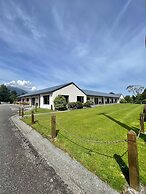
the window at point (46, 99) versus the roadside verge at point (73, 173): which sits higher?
the window at point (46, 99)

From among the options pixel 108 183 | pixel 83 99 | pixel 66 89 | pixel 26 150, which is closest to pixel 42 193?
pixel 108 183

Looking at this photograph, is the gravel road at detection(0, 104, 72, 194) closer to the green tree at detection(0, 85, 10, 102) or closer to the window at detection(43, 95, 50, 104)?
the window at detection(43, 95, 50, 104)

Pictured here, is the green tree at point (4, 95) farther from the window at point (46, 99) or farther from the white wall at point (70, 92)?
the white wall at point (70, 92)

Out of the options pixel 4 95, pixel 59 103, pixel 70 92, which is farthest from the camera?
pixel 4 95

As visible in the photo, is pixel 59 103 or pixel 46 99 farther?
pixel 46 99

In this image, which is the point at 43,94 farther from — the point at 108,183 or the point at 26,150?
the point at 108,183

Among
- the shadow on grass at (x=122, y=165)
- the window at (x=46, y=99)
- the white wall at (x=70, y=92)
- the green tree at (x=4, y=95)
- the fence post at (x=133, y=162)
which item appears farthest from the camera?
the green tree at (x=4, y=95)

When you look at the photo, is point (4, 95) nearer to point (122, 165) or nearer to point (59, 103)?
point (59, 103)

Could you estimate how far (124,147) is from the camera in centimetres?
662

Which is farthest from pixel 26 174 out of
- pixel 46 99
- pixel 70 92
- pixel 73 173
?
pixel 70 92

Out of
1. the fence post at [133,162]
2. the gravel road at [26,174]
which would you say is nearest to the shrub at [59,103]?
the gravel road at [26,174]

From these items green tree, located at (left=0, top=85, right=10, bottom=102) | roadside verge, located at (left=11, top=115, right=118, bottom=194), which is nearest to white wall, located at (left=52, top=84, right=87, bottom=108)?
roadside verge, located at (left=11, top=115, right=118, bottom=194)

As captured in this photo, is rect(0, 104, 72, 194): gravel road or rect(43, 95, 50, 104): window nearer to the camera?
rect(0, 104, 72, 194): gravel road

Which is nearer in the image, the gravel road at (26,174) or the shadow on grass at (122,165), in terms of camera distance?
the gravel road at (26,174)
